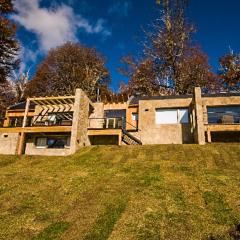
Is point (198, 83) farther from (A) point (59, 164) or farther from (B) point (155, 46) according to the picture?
(A) point (59, 164)

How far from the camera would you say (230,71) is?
39.8m

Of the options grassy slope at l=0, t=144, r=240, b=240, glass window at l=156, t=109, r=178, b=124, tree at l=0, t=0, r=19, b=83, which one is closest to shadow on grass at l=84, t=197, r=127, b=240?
grassy slope at l=0, t=144, r=240, b=240

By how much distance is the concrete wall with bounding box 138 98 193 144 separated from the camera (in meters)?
24.8

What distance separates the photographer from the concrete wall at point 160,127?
2478 centimetres

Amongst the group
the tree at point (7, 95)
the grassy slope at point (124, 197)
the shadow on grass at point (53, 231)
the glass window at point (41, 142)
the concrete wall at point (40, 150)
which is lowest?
the shadow on grass at point (53, 231)

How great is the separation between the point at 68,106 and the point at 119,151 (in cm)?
951

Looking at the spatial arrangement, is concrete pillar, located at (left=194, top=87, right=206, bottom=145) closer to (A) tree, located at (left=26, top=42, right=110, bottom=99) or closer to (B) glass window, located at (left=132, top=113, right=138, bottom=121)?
(B) glass window, located at (left=132, top=113, right=138, bottom=121)

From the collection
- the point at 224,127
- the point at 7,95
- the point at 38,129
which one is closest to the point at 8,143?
the point at 38,129

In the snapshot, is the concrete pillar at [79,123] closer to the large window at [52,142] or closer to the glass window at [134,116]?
the large window at [52,142]

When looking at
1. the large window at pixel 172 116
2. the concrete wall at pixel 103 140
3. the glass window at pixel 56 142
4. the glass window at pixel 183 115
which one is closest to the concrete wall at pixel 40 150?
the glass window at pixel 56 142

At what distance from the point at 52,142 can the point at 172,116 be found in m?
12.4

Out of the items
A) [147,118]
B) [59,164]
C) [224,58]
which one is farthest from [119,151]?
[224,58]

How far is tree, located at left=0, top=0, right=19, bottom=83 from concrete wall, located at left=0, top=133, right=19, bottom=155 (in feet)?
28.9

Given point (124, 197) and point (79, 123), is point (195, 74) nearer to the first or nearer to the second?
point (79, 123)
